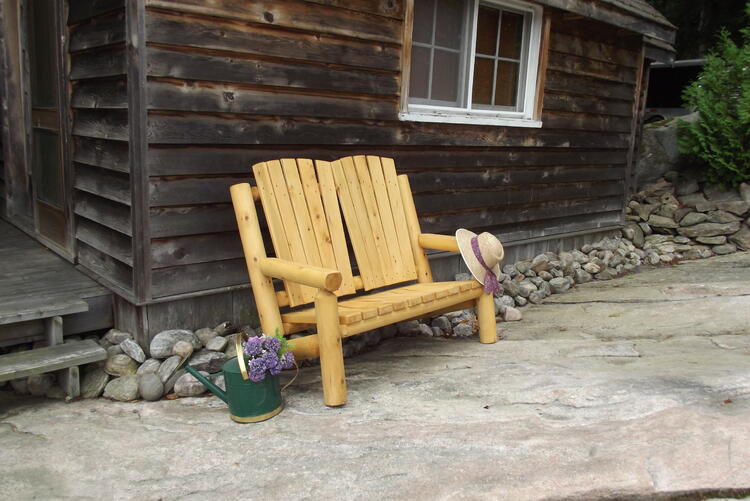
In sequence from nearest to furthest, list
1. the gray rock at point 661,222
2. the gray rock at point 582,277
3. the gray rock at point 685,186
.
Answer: the gray rock at point 582,277, the gray rock at point 661,222, the gray rock at point 685,186

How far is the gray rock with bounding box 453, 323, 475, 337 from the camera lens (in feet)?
14.1

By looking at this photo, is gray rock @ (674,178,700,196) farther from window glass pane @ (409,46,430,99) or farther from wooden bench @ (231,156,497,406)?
wooden bench @ (231,156,497,406)

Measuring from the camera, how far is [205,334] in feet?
11.6

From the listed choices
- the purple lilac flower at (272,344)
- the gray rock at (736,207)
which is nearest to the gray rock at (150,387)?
the purple lilac flower at (272,344)

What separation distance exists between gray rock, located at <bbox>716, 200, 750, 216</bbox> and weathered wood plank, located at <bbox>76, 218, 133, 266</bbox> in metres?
6.44

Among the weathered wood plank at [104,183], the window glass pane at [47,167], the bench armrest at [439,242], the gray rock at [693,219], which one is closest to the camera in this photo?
the weathered wood plank at [104,183]

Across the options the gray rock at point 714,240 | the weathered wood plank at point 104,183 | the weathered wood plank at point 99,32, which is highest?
the weathered wood plank at point 99,32

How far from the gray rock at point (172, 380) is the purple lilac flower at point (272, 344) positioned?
702 millimetres

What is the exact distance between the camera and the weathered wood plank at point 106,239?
341 cm

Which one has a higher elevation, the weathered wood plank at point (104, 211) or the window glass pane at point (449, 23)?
the window glass pane at point (449, 23)

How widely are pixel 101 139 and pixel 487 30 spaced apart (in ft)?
9.81

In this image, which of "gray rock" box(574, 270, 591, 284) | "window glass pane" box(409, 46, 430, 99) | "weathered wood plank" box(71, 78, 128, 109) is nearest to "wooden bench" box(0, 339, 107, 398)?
"weathered wood plank" box(71, 78, 128, 109)

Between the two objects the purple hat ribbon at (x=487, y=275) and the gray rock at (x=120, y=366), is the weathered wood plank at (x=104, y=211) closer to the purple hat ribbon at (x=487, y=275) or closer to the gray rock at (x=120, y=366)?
the gray rock at (x=120, y=366)

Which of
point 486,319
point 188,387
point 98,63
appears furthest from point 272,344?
point 98,63
